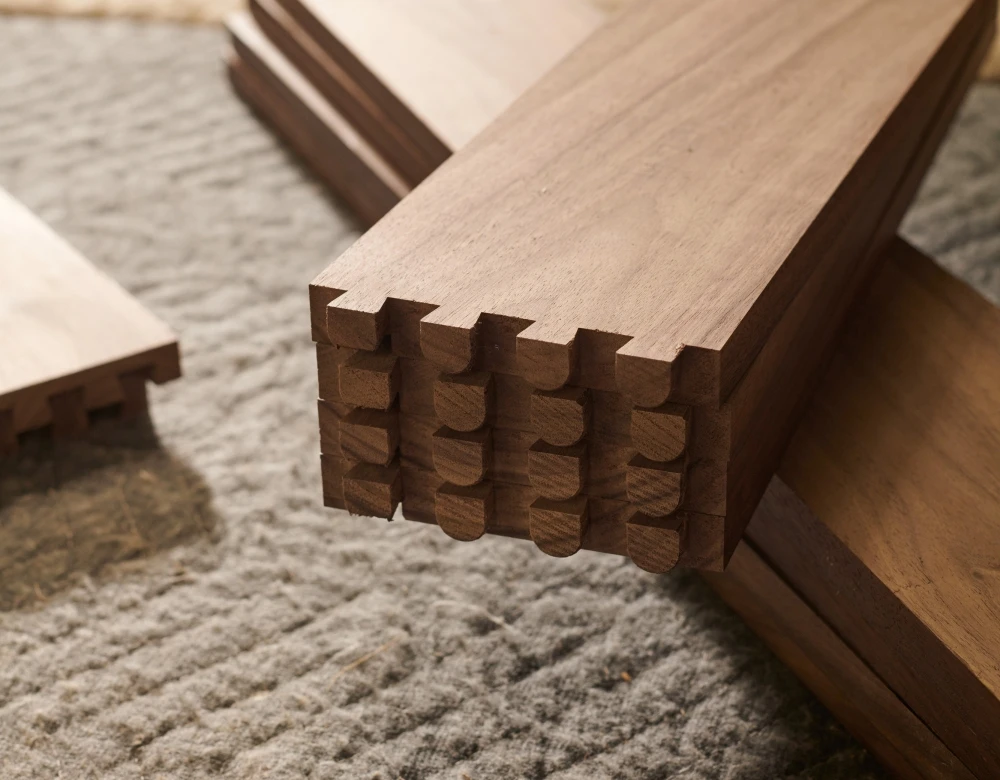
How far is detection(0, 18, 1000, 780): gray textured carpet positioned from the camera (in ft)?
3.53

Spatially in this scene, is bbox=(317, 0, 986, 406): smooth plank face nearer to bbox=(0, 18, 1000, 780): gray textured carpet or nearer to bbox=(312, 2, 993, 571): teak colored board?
bbox=(312, 2, 993, 571): teak colored board

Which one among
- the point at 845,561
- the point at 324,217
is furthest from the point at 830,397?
the point at 324,217

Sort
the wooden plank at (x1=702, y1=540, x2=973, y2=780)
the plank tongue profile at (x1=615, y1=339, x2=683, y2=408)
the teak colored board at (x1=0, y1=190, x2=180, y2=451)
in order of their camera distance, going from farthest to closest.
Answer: the teak colored board at (x1=0, y1=190, x2=180, y2=451) < the wooden plank at (x1=702, y1=540, x2=973, y2=780) < the plank tongue profile at (x1=615, y1=339, x2=683, y2=408)

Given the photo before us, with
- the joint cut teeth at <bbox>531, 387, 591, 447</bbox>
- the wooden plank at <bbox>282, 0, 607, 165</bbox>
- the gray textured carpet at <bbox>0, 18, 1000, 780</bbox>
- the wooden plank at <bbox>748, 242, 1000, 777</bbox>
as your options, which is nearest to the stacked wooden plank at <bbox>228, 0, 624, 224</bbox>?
the wooden plank at <bbox>282, 0, 607, 165</bbox>

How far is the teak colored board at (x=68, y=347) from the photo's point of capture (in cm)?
131

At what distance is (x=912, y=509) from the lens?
1.03 metres

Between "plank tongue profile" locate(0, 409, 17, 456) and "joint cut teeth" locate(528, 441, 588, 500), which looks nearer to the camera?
"joint cut teeth" locate(528, 441, 588, 500)

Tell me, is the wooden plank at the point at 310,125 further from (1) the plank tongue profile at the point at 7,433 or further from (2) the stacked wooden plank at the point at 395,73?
(1) the plank tongue profile at the point at 7,433

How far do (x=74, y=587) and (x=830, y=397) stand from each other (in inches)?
30.9

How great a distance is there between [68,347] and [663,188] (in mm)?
706

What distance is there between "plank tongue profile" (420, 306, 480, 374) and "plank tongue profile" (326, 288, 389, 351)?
0.04m

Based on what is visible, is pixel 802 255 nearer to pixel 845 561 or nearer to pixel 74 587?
pixel 845 561

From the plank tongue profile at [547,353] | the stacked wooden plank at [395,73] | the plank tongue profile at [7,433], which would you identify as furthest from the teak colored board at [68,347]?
the plank tongue profile at [547,353]

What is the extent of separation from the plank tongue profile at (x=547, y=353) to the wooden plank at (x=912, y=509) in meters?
0.33
